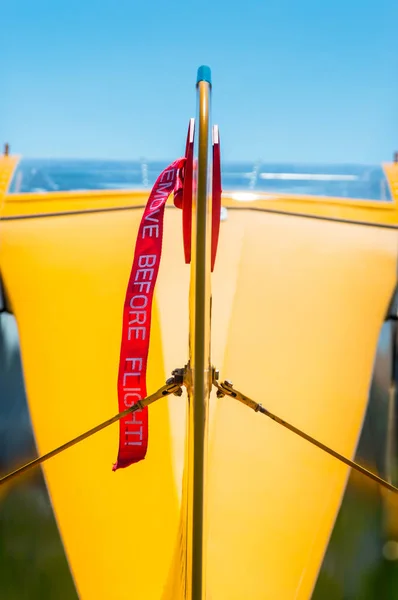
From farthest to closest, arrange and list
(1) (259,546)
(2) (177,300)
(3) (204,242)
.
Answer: (2) (177,300), (1) (259,546), (3) (204,242)

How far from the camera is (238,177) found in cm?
639

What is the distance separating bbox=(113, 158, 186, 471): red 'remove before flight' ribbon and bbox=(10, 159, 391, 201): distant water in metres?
2.70

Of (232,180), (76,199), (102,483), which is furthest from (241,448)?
(232,180)

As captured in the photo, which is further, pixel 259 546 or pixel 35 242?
pixel 35 242

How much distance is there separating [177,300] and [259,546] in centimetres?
182

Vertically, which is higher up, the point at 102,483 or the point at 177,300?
the point at 177,300

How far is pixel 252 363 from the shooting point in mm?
4250

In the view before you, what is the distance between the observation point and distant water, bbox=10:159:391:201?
5.80 meters

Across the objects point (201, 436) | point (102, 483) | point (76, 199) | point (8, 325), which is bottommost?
point (102, 483)

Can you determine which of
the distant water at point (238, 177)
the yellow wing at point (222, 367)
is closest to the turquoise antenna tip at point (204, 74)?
the yellow wing at point (222, 367)

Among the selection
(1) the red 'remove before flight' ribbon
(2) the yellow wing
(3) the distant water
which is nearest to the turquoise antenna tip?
(1) the red 'remove before flight' ribbon

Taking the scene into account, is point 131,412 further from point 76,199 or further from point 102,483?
point 76,199

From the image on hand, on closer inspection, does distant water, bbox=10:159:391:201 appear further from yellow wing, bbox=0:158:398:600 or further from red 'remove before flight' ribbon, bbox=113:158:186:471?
red 'remove before flight' ribbon, bbox=113:158:186:471

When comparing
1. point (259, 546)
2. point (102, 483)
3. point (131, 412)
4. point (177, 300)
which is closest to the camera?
point (131, 412)
